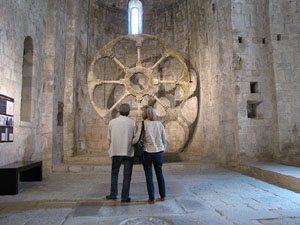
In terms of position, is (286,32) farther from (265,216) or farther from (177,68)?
(265,216)

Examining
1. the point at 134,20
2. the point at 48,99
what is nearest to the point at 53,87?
the point at 48,99

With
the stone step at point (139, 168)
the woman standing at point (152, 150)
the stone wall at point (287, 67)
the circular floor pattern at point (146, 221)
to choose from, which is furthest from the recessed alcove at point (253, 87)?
the circular floor pattern at point (146, 221)

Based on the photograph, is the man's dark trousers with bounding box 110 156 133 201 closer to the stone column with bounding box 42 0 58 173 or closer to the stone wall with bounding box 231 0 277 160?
the stone column with bounding box 42 0 58 173

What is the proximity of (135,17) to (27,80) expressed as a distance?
22.5ft

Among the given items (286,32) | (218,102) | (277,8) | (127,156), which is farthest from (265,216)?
(277,8)

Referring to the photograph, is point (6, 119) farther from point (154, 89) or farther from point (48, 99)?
point (154, 89)

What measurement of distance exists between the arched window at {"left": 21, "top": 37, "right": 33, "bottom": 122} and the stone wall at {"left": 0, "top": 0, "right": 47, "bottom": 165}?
7cm

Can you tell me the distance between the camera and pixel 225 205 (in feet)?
10.3

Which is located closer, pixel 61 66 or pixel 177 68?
pixel 61 66

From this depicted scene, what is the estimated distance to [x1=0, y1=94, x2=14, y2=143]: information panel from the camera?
446cm

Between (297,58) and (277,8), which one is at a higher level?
(277,8)

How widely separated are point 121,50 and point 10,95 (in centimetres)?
665

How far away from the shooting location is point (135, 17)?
440 inches

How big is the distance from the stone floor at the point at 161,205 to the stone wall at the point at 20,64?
1093mm
